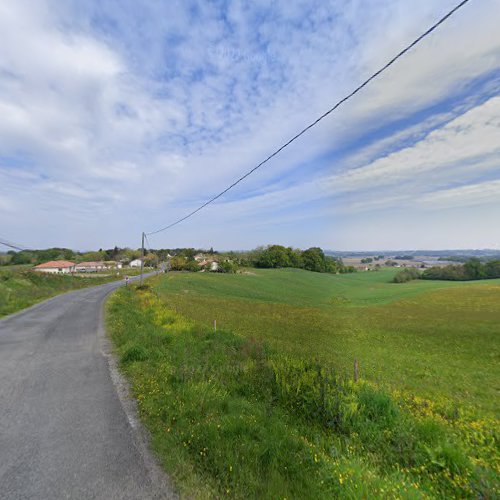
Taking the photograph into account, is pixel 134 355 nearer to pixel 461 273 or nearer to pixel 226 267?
pixel 226 267

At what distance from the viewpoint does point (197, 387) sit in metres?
5.43

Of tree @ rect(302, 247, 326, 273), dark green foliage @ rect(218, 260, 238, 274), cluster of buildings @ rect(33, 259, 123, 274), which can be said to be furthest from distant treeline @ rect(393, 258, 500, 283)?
cluster of buildings @ rect(33, 259, 123, 274)

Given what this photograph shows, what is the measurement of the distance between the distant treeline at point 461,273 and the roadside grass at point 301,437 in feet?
275

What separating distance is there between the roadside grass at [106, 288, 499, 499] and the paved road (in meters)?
0.47

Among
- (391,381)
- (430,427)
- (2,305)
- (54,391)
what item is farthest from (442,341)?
(2,305)

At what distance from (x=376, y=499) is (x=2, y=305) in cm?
2342

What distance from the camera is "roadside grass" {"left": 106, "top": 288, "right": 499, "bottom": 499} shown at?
3.10 m

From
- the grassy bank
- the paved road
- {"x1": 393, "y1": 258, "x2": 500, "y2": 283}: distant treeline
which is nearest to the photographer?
the paved road

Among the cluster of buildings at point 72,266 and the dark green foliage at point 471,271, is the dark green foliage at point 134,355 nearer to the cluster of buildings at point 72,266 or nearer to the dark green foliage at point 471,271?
the cluster of buildings at point 72,266

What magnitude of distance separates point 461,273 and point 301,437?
90.1 metres

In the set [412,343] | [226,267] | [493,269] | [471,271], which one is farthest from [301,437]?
[493,269]

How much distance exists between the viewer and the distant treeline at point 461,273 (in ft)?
230

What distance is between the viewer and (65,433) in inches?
169

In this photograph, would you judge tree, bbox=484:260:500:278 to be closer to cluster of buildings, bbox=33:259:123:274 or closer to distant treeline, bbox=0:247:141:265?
cluster of buildings, bbox=33:259:123:274
